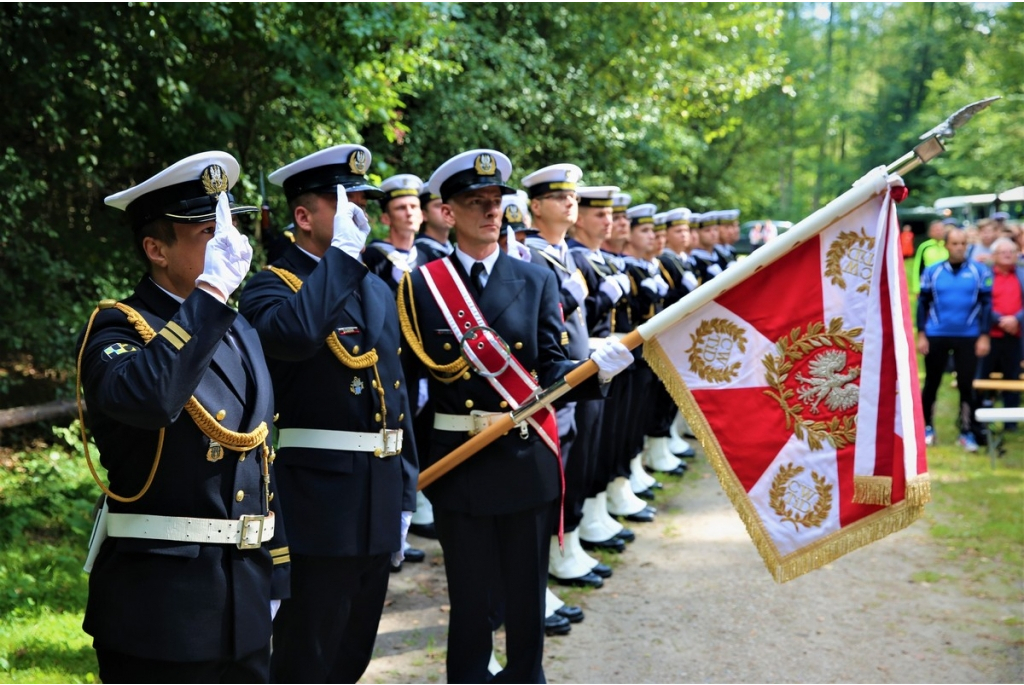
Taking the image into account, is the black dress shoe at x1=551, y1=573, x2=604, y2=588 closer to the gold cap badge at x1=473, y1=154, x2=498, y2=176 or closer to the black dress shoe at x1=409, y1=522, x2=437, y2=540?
the black dress shoe at x1=409, y1=522, x2=437, y2=540

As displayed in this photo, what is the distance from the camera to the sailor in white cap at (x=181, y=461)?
2670mm

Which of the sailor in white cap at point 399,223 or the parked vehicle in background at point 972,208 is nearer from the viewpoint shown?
the sailor in white cap at point 399,223

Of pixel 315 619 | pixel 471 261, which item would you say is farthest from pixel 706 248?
pixel 315 619

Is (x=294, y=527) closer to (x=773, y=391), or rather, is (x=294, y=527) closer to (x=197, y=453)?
(x=197, y=453)

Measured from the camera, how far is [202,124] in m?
7.82

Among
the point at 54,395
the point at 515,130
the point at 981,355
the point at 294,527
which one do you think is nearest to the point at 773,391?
the point at 294,527

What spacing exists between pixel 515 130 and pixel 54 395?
7.50 meters

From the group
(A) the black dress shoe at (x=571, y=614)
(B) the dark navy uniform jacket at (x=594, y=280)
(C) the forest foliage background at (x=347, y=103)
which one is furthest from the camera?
(C) the forest foliage background at (x=347, y=103)

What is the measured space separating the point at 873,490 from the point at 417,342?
1.90m

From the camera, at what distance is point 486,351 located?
418 centimetres

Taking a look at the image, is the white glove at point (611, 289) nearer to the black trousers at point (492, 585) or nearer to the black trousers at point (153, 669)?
the black trousers at point (492, 585)

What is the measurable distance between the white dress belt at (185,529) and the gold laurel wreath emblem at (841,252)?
221 cm

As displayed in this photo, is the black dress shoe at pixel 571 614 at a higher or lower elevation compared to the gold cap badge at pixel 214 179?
lower

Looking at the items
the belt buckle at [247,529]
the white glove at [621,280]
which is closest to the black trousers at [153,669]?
the belt buckle at [247,529]
